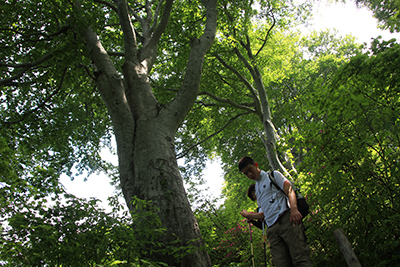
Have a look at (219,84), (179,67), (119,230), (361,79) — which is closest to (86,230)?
(119,230)

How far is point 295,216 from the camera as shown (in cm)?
264

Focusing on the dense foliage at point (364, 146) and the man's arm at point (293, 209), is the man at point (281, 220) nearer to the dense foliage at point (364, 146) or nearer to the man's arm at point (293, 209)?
the man's arm at point (293, 209)

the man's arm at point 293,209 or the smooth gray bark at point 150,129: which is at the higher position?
the smooth gray bark at point 150,129

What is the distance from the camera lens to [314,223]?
3545mm

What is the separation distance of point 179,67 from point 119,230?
8.19 metres

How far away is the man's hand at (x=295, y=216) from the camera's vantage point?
263cm

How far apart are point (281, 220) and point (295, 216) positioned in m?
0.25

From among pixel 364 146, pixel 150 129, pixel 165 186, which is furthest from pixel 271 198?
pixel 150 129

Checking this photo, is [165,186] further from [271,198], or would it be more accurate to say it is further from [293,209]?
[293,209]

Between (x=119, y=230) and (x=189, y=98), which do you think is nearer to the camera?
(x=119, y=230)

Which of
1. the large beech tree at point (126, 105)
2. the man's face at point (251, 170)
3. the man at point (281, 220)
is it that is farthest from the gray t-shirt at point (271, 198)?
the large beech tree at point (126, 105)

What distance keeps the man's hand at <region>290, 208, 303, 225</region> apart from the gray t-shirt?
0.18 m

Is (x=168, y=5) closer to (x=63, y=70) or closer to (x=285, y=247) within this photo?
(x=63, y=70)

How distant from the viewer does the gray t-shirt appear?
291 centimetres
